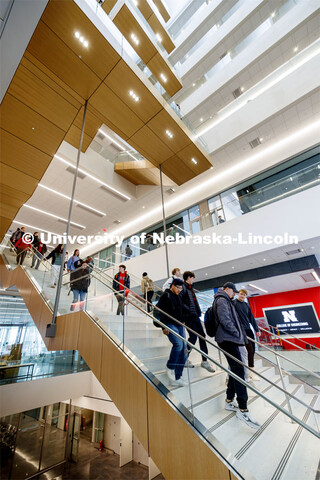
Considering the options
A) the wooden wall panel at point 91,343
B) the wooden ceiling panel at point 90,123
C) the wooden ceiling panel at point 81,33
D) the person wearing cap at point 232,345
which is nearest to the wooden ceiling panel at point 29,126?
the wooden ceiling panel at point 90,123

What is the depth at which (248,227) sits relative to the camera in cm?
788

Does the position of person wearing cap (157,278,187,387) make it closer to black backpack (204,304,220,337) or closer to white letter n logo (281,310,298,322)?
black backpack (204,304,220,337)

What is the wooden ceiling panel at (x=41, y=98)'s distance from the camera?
4.75 m

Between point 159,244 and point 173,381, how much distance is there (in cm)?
850

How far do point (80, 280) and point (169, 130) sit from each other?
5022 millimetres

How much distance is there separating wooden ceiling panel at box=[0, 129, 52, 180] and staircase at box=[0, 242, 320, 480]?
4.79 m

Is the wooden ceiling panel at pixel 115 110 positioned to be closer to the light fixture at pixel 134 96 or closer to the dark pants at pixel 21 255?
the light fixture at pixel 134 96

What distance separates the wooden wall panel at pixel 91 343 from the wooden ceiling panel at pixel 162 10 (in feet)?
50.3

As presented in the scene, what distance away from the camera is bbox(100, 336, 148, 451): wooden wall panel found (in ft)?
8.42

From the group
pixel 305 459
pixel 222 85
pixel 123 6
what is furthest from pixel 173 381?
pixel 123 6

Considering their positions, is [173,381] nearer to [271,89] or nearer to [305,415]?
[305,415]

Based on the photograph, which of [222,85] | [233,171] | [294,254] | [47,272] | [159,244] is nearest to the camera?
[47,272]

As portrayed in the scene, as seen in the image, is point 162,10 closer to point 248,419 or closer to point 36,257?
point 36,257

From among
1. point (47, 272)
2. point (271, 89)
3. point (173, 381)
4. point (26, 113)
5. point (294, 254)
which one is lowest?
point (173, 381)
